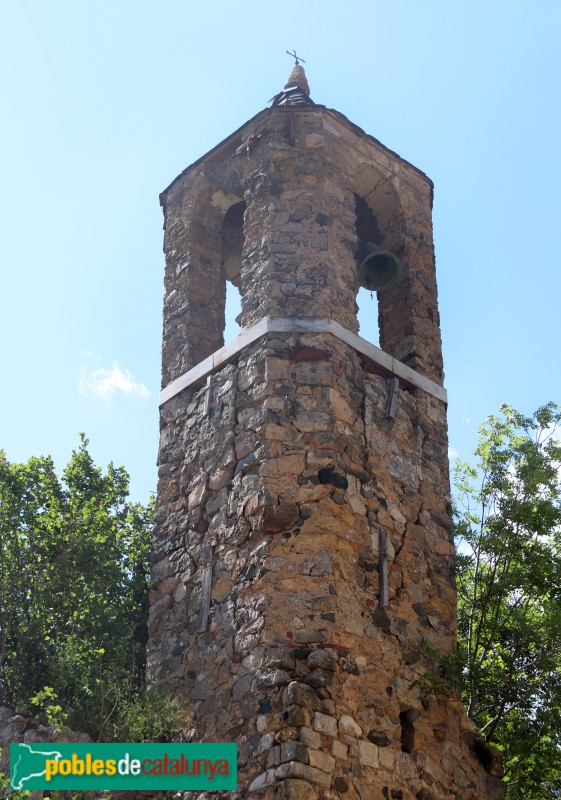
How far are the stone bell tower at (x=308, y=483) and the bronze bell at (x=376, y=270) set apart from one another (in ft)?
0.85

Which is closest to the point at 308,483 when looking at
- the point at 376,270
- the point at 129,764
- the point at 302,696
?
the point at 302,696

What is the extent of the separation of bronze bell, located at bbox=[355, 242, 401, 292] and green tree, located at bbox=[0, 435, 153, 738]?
10.2 feet

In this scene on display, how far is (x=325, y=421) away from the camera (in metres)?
9.51

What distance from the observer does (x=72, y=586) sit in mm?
11477

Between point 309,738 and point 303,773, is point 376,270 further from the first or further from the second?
point 303,773

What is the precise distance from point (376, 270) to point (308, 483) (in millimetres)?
2652

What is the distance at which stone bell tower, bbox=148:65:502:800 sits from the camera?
8.50 m

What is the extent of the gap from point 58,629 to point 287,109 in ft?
15.7

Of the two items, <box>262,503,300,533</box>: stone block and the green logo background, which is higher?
<box>262,503,300,533</box>: stone block

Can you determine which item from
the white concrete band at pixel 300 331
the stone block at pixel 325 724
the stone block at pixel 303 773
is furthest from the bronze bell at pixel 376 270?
the stone block at pixel 303 773

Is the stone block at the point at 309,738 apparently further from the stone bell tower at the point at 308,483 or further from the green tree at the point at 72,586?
the green tree at the point at 72,586

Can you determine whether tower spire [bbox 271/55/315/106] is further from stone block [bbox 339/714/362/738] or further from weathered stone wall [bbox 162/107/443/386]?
stone block [bbox 339/714/362/738]

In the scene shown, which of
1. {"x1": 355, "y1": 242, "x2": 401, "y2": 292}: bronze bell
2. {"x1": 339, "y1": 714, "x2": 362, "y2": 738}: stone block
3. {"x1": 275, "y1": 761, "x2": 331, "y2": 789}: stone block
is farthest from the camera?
{"x1": 355, "y1": 242, "x2": 401, "y2": 292}: bronze bell

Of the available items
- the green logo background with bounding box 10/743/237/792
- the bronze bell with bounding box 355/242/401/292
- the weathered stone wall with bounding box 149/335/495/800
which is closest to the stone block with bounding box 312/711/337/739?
the weathered stone wall with bounding box 149/335/495/800
